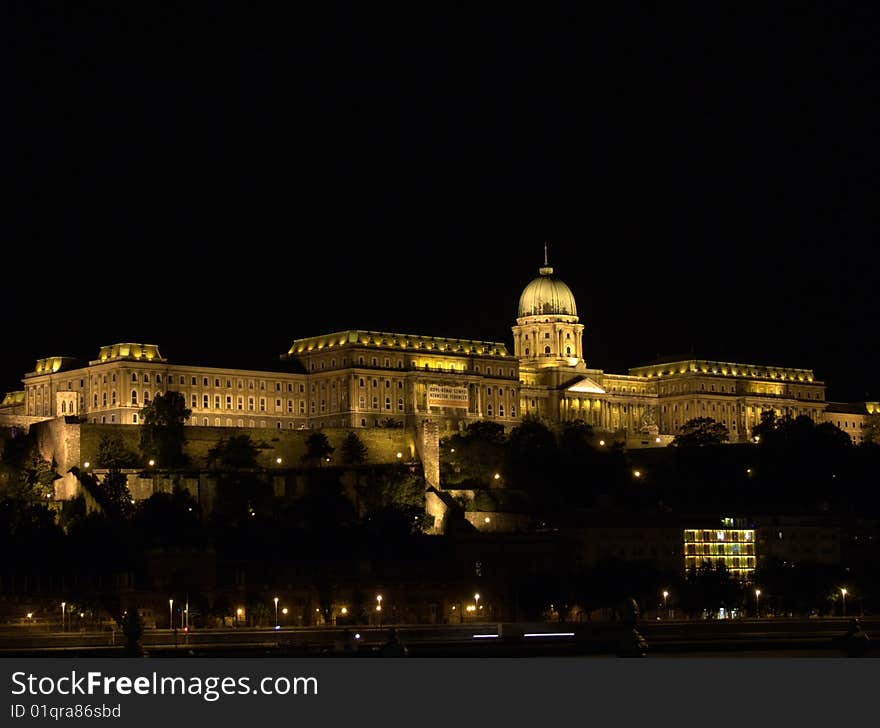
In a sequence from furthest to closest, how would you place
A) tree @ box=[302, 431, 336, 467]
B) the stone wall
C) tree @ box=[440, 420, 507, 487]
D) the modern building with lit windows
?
tree @ box=[440, 420, 507, 487] → tree @ box=[302, 431, 336, 467] → the stone wall → the modern building with lit windows

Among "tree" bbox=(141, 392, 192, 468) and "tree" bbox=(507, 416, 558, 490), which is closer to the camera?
"tree" bbox=(141, 392, 192, 468)

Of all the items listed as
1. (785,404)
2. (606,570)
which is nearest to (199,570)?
(606,570)

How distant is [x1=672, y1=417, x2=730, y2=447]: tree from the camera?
152500 mm

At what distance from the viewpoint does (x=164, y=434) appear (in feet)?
406

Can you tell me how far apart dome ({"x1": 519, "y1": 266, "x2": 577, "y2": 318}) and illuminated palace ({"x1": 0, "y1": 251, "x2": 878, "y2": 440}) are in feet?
0.36

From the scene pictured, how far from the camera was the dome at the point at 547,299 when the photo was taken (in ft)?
586

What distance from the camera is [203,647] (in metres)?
71.7

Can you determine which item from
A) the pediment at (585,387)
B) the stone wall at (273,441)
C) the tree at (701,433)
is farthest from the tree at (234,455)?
the pediment at (585,387)

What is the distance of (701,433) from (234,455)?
146 feet

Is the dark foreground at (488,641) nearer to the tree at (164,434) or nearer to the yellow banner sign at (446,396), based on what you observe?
the tree at (164,434)

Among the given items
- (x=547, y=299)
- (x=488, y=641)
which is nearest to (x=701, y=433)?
(x=547, y=299)

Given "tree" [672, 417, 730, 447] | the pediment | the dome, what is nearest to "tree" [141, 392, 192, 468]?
"tree" [672, 417, 730, 447]

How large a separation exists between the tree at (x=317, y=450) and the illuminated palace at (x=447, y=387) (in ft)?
50.2

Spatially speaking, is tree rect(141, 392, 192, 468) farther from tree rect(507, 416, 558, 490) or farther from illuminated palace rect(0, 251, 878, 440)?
tree rect(507, 416, 558, 490)
